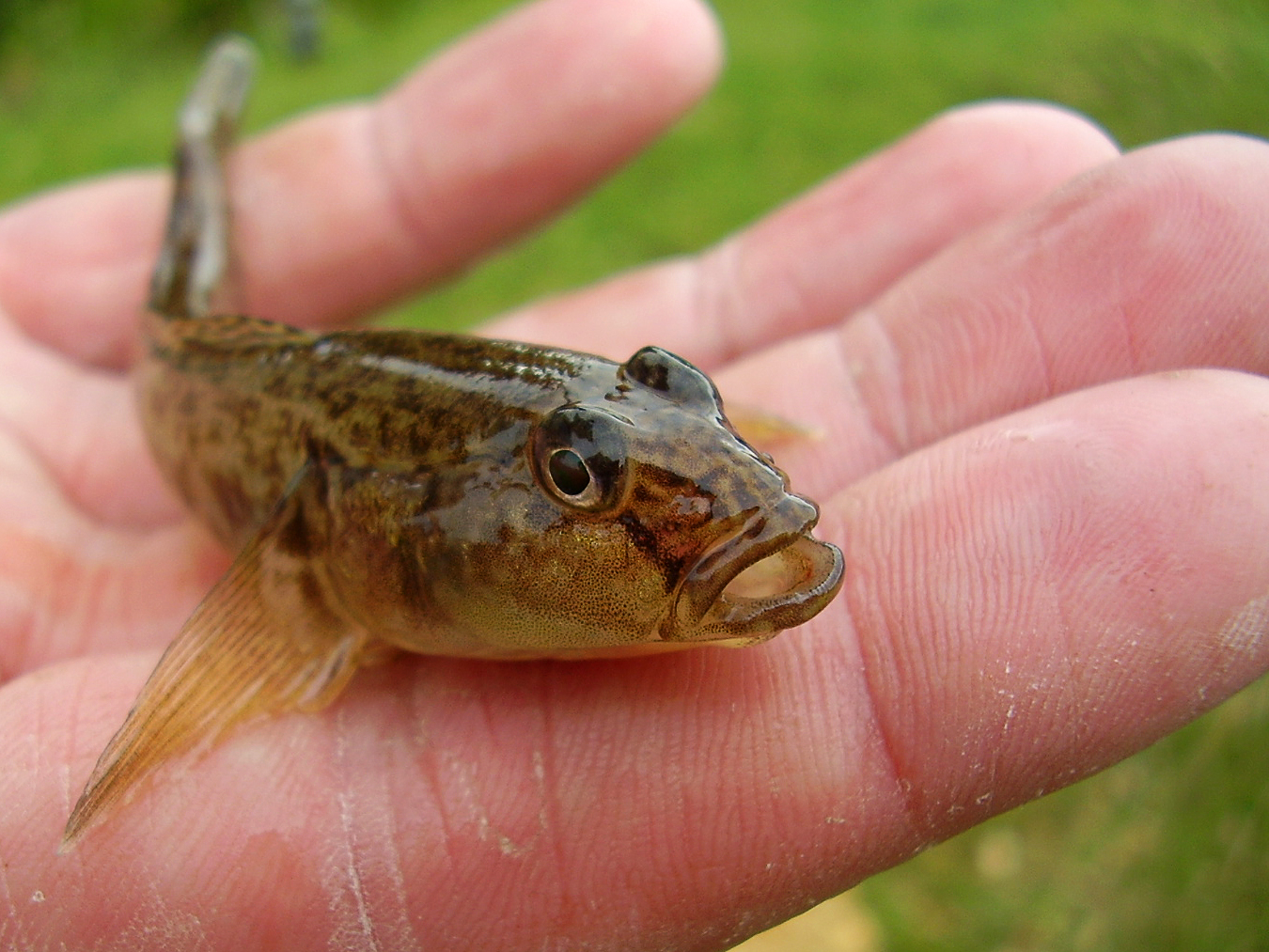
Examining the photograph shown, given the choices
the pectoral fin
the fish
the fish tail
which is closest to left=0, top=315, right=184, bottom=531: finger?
Answer: the fish tail

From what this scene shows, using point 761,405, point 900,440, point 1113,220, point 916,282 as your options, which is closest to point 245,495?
point 761,405

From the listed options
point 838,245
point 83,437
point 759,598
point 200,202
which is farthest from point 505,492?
point 200,202

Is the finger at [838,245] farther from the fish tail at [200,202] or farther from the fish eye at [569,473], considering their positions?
the fish eye at [569,473]

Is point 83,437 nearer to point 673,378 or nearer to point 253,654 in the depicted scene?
point 253,654

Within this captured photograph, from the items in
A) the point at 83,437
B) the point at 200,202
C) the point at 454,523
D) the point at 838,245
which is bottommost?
the point at 83,437

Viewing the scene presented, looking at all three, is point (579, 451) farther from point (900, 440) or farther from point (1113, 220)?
point (1113, 220)

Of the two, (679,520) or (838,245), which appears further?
(838,245)
